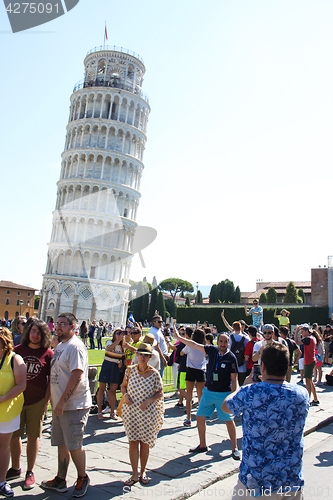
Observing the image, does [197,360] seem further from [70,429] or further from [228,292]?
[228,292]

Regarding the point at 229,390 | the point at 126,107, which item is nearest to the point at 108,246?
the point at 126,107

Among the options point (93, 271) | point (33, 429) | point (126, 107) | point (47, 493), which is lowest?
point (47, 493)

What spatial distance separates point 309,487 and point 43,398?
365 cm

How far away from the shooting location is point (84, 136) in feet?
181

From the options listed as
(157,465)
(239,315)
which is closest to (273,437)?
(157,465)

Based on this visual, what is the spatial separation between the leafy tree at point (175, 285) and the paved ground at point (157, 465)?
10894cm

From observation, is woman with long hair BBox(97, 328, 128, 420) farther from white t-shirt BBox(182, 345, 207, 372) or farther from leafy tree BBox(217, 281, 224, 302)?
leafy tree BBox(217, 281, 224, 302)

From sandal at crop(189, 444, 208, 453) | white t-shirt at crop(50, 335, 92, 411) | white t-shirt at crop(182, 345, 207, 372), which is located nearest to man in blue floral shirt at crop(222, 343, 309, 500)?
white t-shirt at crop(50, 335, 92, 411)

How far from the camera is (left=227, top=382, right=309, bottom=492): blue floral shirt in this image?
9.56ft

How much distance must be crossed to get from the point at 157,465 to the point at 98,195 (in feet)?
166

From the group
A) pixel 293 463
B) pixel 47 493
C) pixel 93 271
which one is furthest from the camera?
pixel 93 271

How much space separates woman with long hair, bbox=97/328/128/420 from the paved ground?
376mm

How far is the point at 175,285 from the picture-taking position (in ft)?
382

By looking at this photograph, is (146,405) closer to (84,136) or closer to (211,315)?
(211,315)
